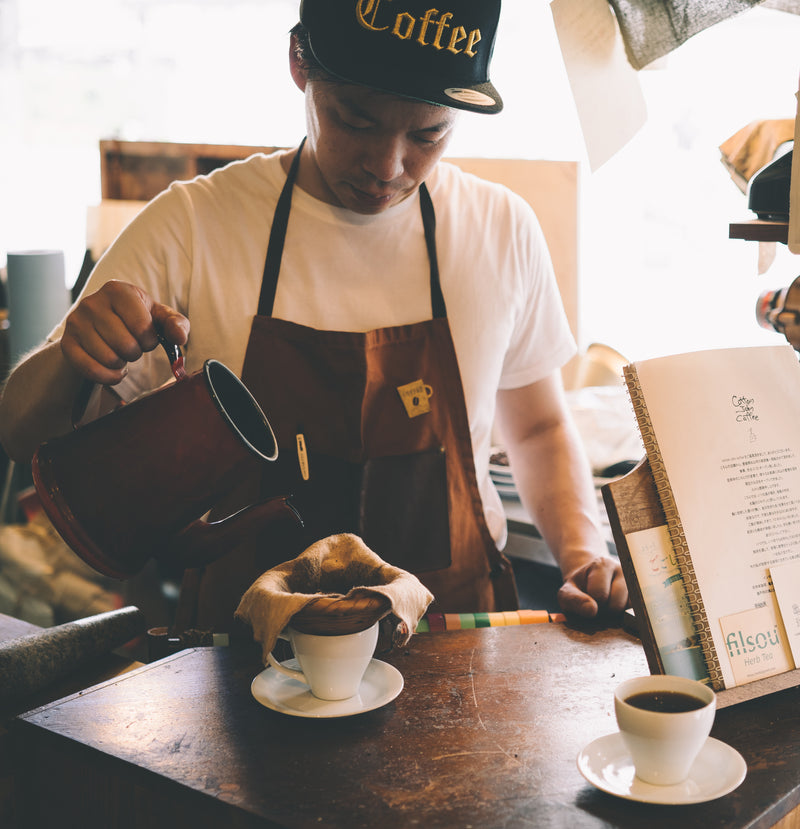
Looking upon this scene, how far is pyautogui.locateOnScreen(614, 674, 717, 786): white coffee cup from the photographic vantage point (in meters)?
0.86

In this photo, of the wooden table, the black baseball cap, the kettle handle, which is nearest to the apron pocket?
the wooden table

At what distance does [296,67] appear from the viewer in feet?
5.10

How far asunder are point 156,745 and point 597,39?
109 centimetres

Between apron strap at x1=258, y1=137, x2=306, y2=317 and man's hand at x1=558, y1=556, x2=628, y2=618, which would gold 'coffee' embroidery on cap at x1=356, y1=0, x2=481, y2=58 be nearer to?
apron strap at x1=258, y1=137, x2=306, y2=317

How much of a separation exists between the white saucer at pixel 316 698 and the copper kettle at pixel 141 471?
221 mm

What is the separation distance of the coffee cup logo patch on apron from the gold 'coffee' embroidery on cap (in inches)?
21.8

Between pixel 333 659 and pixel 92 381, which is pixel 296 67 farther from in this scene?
pixel 333 659

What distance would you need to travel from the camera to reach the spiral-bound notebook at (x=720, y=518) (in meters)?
1.05

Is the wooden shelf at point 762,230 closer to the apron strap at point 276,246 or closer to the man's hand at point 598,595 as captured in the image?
the man's hand at point 598,595

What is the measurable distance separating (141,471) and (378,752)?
0.42 meters

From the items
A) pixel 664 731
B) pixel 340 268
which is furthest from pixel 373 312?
pixel 664 731

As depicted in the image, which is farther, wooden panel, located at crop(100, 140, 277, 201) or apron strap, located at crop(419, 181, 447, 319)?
wooden panel, located at crop(100, 140, 277, 201)

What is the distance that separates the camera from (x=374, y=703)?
106cm

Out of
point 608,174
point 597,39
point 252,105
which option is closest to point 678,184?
point 608,174
